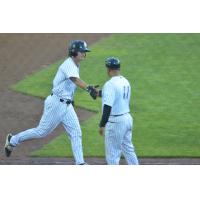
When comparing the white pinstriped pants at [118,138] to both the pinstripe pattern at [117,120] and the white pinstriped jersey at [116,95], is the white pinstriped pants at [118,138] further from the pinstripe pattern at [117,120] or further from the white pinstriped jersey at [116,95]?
the white pinstriped jersey at [116,95]

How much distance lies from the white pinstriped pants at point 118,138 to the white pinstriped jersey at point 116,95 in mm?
106

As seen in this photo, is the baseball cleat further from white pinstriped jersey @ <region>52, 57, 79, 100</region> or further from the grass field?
white pinstriped jersey @ <region>52, 57, 79, 100</region>

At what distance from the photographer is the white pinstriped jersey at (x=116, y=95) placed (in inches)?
429

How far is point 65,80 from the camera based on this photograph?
1152cm

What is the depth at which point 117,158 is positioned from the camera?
11.2 metres

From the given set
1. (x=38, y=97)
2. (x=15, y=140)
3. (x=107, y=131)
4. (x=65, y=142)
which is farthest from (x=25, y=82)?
(x=107, y=131)

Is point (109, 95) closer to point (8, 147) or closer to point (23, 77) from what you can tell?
point (8, 147)

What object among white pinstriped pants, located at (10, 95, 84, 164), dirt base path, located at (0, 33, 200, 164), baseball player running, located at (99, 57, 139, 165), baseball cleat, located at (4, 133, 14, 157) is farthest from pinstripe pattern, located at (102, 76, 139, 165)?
baseball cleat, located at (4, 133, 14, 157)

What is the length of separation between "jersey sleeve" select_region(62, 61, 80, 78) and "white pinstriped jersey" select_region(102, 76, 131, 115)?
54 cm

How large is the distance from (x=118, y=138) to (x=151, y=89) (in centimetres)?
437

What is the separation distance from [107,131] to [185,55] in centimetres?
577

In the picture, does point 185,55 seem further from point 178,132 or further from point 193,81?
point 178,132

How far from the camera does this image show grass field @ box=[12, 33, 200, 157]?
13.1 m

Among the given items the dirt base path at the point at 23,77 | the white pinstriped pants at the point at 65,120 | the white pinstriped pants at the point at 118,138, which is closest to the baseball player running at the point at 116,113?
the white pinstriped pants at the point at 118,138
